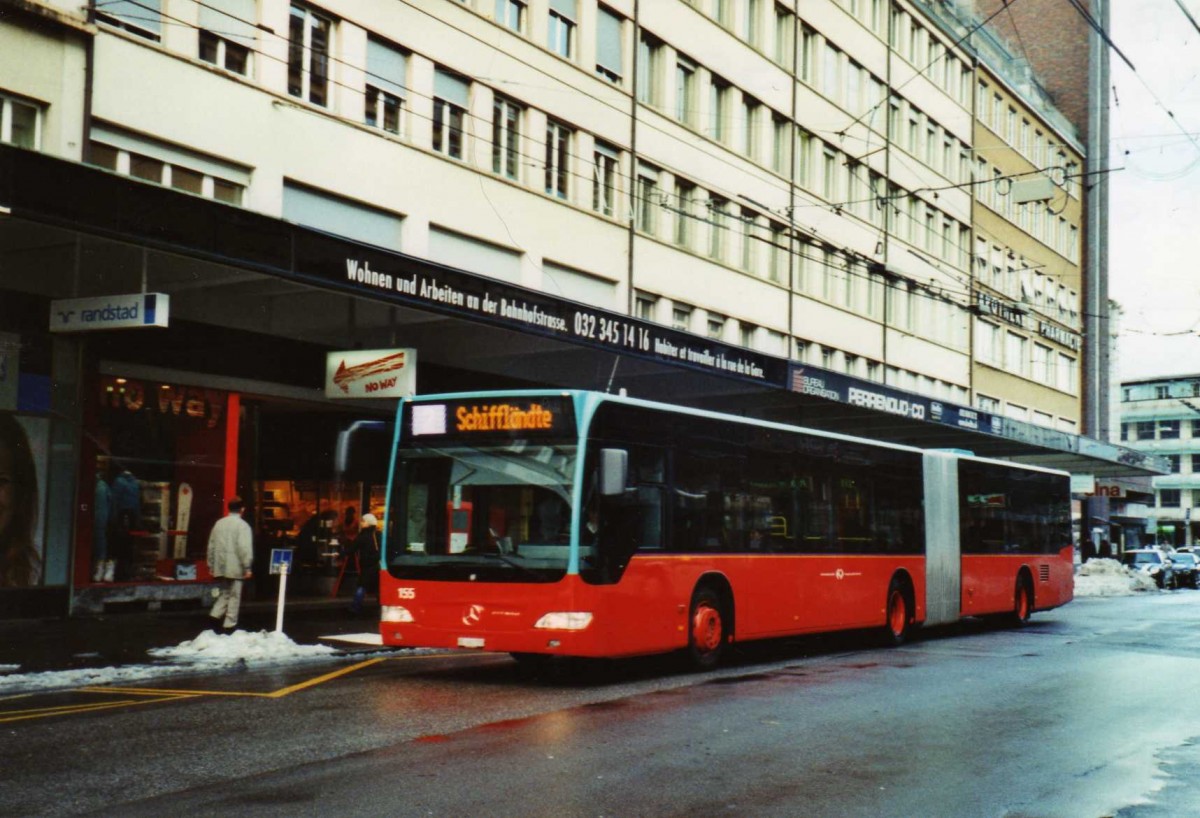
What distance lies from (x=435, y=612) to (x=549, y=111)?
1669 cm

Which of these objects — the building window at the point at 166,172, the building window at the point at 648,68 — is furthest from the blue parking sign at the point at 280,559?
the building window at the point at 648,68

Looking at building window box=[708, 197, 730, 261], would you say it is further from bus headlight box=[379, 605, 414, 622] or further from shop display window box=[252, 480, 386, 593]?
bus headlight box=[379, 605, 414, 622]

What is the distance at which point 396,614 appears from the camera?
1321cm

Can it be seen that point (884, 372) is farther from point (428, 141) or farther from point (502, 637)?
point (502, 637)

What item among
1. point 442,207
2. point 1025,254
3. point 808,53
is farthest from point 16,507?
point 1025,254

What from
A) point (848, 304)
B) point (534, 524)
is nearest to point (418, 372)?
point (534, 524)

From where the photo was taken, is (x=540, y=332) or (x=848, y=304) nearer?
(x=540, y=332)

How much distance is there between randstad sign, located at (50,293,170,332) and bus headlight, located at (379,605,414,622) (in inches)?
A: 183

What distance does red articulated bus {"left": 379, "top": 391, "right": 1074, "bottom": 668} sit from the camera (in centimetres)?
1260

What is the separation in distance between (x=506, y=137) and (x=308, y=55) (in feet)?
17.9

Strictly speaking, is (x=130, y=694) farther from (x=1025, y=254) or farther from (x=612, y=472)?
(x=1025, y=254)

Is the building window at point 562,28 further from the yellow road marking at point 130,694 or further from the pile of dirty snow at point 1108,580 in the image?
the pile of dirty snow at point 1108,580

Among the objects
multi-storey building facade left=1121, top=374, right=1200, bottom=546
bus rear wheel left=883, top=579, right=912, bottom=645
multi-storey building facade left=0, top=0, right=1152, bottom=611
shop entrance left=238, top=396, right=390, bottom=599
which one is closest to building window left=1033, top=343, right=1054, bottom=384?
multi-storey building facade left=0, top=0, right=1152, bottom=611

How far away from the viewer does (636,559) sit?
43.2 ft
